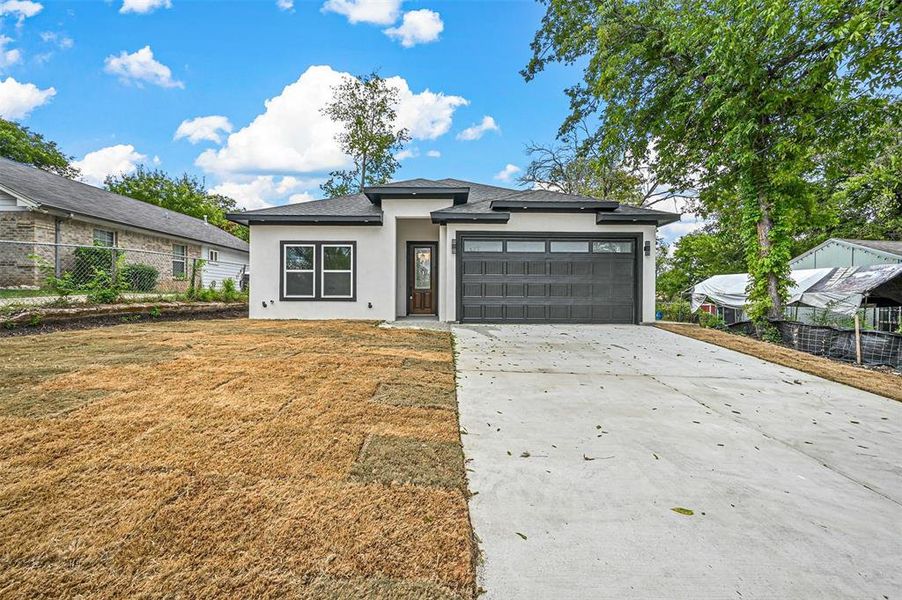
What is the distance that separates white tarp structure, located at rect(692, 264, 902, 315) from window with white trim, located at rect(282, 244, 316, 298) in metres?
11.4

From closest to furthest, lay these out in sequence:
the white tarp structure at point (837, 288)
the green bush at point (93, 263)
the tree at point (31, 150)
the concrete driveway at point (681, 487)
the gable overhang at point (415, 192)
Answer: the concrete driveway at point (681, 487) → the green bush at point (93, 263) → the gable overhang at point (415, 192) → the white tarp structure at point (837, 288) → the tree at point (31, 150)

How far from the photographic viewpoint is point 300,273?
10.2m

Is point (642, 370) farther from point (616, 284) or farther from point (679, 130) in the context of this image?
point (679, 130)

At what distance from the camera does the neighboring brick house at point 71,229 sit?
33.9 ft

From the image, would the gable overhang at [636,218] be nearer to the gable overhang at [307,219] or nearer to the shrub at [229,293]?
the gable overhang at [307,219]

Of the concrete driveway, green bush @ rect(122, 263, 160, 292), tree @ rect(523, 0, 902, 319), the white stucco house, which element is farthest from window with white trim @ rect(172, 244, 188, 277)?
tree @ rect(523, 0, 902, 319)

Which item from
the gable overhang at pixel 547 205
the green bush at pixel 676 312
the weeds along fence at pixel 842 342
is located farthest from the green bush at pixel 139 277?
the green bush at pixel 676 312

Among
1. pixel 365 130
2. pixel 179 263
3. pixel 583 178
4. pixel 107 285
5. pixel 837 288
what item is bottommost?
pixel 107 285

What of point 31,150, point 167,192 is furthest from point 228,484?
point 167,192

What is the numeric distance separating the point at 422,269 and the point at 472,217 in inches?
104

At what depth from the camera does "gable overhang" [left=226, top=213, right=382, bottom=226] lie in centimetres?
966

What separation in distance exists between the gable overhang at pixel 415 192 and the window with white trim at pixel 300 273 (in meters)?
2.30

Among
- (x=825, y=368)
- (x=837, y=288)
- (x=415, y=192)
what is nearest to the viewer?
(x=825, y=368)

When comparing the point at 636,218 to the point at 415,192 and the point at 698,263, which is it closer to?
the point at 415,192
